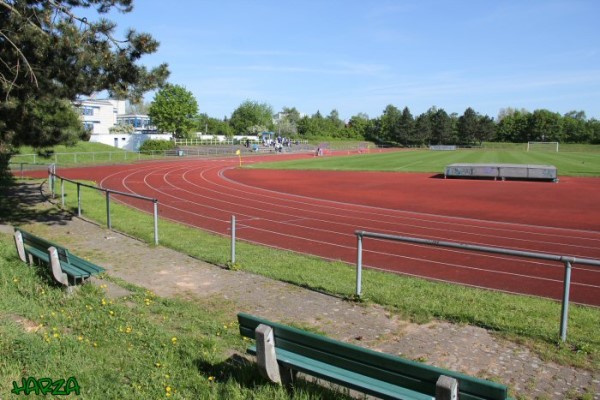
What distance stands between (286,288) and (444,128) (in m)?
127

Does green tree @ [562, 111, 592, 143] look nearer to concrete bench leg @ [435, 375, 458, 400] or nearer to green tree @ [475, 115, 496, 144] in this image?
green tree @ [475, 115, 496, 144]

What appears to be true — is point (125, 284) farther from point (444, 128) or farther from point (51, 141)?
point (444, 128)

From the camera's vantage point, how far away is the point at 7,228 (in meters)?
13.5

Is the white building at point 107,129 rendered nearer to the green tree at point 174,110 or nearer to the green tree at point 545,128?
the green tree at point 174,110

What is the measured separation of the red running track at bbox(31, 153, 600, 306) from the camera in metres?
11.0

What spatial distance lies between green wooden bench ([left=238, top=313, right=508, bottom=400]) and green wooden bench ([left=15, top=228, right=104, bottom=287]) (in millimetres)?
3674

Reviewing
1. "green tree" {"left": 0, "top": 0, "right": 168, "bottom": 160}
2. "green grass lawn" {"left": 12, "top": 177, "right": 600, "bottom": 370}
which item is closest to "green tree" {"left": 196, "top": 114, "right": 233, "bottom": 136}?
"green tree" {"left": 0, "top": 0, "right": 168, "bottom": 160}

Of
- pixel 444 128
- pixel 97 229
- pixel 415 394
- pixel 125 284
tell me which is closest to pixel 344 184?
pixel 97 229

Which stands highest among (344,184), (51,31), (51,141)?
(51,31)

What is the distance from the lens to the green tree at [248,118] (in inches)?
5320

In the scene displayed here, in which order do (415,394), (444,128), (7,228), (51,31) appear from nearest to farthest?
(415,394) → (51,31) → (7,228) → (444,128)

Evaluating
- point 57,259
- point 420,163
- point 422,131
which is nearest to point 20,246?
point 57,259

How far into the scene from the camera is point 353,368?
12.6 feet

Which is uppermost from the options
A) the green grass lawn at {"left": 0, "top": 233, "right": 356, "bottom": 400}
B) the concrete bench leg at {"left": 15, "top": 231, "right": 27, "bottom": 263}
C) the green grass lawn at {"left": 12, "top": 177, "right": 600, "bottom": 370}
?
the concrete bench leg at {"left": 15, "top": 231, "right": 27, "bottom": 263}
